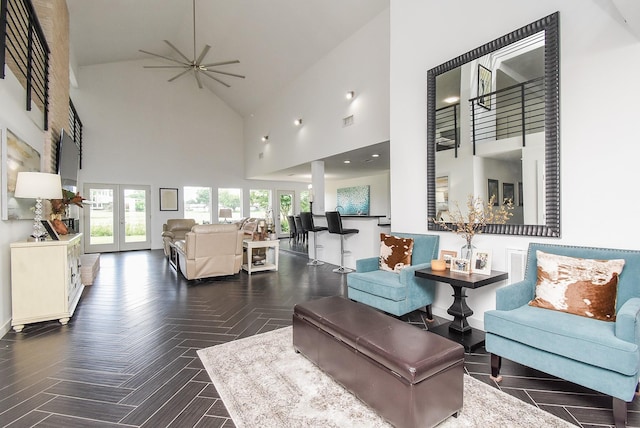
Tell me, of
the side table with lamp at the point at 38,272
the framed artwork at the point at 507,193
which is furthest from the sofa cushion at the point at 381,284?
the side table with lamp at the point at 38,272

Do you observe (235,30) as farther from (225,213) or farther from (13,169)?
(13,169)

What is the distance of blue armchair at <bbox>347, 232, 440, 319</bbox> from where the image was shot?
117 inches

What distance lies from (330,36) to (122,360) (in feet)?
20.9

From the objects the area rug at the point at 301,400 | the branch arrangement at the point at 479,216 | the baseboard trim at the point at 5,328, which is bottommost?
the area rug at the point at 301,400

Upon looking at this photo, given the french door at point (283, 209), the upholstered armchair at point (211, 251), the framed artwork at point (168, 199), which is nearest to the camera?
the upholstered armchair at point (211, 251)

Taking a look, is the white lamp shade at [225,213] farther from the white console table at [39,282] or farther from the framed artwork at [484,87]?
the framed artwork at [484,87]

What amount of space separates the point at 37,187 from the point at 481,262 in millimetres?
4319

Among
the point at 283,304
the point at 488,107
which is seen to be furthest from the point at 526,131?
the point at 283,304

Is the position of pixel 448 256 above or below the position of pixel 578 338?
above

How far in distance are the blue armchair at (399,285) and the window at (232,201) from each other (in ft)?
26.8

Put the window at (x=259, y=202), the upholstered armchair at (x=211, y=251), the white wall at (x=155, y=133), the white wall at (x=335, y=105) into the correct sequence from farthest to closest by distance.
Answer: the window at (x=259, y=202) → the white wall at (x=155, y=133) → the white wall at (x=335, y=105) → the upholstered armchair at (x=211, y=251)

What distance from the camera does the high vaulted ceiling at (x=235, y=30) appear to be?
19.1ft

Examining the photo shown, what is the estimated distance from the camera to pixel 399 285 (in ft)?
9.75

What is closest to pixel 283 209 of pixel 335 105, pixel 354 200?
pixel 354 200
